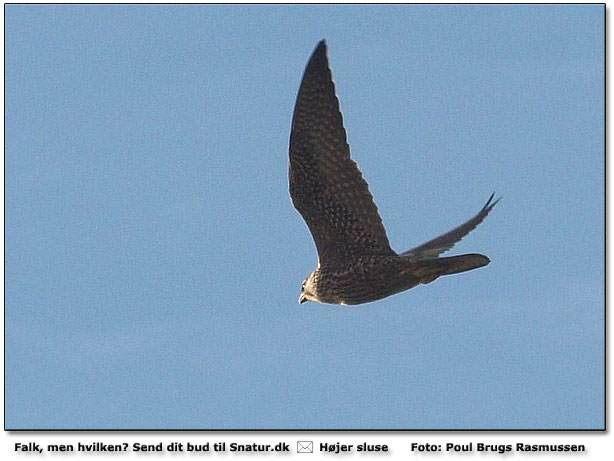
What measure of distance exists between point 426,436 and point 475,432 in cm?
57

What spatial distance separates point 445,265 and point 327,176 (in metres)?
1.83

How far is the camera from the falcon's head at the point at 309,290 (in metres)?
18.0

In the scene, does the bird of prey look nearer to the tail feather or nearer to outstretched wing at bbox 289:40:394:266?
outstretched wing at bbox 289:40:394:266
